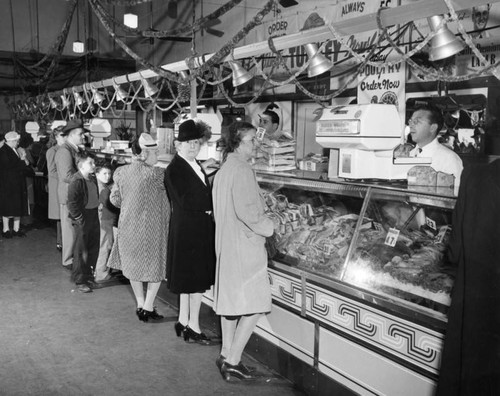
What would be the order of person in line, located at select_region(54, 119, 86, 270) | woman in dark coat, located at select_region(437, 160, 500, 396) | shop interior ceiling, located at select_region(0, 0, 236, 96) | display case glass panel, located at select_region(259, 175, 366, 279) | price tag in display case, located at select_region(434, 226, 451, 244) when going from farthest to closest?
shop interior ceiling, located at select_region(0, 0, 236, 96), person in line, located at select_region(54, 119, 86, 270), display case glass panel, located at select_region(259, 175, 366, 279), price tag in display case, located at select_region(434, 226, 451, 244), woman in dark coat, located at select_region(437, 160, 500, 396)

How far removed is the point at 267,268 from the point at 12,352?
2.23 meters

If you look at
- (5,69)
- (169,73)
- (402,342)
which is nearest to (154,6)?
(5,69)

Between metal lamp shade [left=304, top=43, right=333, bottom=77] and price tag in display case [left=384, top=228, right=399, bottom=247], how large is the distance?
5.97 ft

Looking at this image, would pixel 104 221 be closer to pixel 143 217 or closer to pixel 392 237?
pixel 143 217

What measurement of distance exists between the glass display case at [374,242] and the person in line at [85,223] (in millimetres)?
2633

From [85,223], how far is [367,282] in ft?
13.0

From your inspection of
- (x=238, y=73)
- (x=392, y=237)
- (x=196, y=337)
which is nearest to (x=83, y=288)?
(x=196, y=337)

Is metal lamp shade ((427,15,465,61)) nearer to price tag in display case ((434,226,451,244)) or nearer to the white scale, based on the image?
the white scale

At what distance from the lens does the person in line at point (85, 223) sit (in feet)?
21.1

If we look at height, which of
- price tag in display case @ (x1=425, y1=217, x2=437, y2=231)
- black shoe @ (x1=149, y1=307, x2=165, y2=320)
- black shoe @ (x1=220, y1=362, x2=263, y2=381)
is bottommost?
black shoe @ (x1=149, y1=307, x2=165, y2=320)

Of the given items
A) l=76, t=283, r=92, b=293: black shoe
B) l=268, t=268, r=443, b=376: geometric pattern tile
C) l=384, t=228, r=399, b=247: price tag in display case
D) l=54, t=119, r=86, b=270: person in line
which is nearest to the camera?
l=268, t=268, r=443, b=376: geometric pattern tile

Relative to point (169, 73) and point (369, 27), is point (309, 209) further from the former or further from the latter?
point (169, 73)

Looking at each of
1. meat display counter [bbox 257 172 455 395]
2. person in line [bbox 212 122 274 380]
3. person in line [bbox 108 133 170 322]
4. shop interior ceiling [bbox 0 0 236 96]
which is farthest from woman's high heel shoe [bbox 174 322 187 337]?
shop interior ceiling [bbox 0 0 236 96]

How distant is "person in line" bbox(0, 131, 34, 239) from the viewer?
993 centimetres
